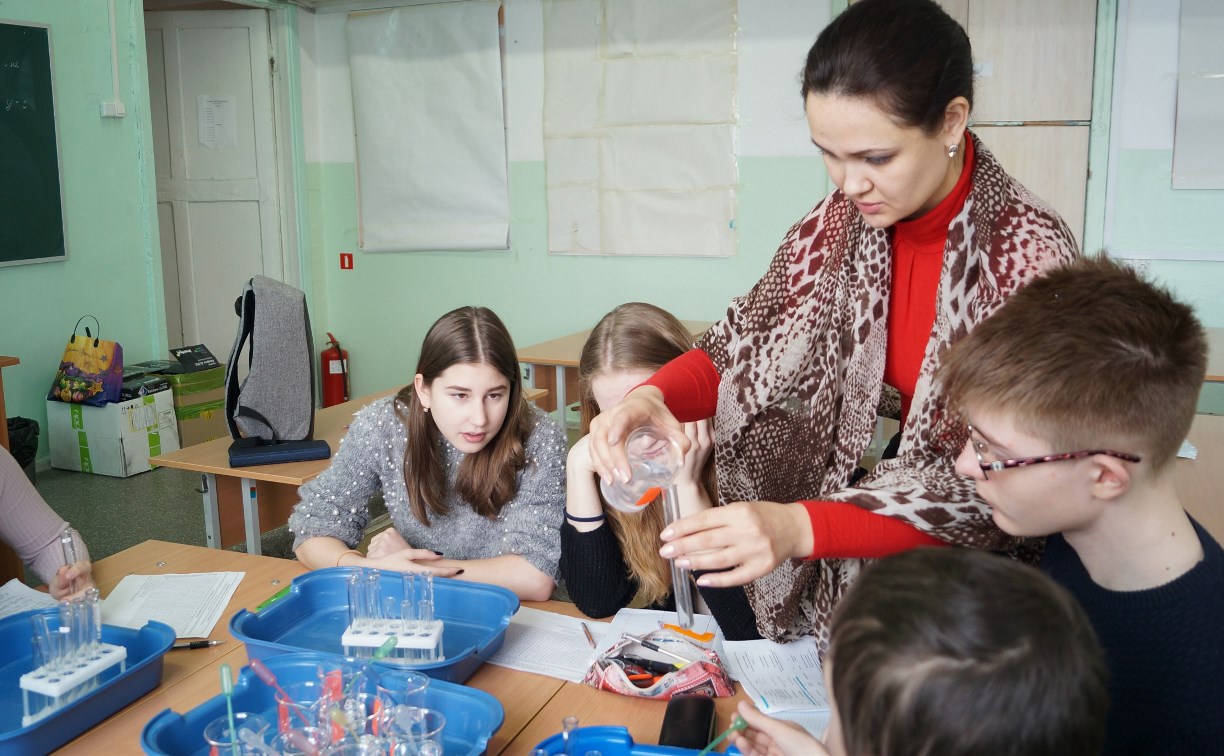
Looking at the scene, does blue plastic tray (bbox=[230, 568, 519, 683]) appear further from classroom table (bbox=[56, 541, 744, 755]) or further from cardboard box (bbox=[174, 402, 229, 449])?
cardboard box (bbox=[174, 402, 229, 449])

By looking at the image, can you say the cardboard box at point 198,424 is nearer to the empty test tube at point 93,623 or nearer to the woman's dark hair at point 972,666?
the empty test tube at point 93,623

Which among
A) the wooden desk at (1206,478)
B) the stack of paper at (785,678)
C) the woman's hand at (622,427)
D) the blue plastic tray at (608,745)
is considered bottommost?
the stack of paper at (785,678)

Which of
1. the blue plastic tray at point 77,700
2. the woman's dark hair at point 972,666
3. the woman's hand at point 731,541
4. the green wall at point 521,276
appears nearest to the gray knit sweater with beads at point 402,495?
the blue plastic tray at point 77,700

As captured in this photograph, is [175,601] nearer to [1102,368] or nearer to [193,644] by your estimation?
[193,644]

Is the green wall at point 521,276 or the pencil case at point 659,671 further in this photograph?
the green wall at point 521,276

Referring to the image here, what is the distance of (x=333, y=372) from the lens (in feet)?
20.2

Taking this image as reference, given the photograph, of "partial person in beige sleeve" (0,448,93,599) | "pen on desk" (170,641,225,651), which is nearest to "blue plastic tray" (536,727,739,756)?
"pen on desk" (170,641,225,651)

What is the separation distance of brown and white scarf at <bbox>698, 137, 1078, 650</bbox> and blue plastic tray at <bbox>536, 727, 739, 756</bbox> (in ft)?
1.16

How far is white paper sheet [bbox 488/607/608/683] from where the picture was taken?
57.4 inches

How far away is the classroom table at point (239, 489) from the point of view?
2.75 meters

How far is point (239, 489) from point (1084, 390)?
99.8 inches

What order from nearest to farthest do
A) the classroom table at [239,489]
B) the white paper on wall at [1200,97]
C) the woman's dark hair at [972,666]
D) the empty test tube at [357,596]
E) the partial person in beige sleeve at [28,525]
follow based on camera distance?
the woman's dark hair at [972,666] < the empty test tube at [357,596] < the partial person in beige sleeve at [28,525] < the classroom table at [239,489] < the white paper on wall at [1200,97]

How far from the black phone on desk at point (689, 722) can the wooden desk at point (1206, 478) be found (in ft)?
3.87

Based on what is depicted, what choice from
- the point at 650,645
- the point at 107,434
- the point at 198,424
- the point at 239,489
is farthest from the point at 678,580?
the point at 198,424
